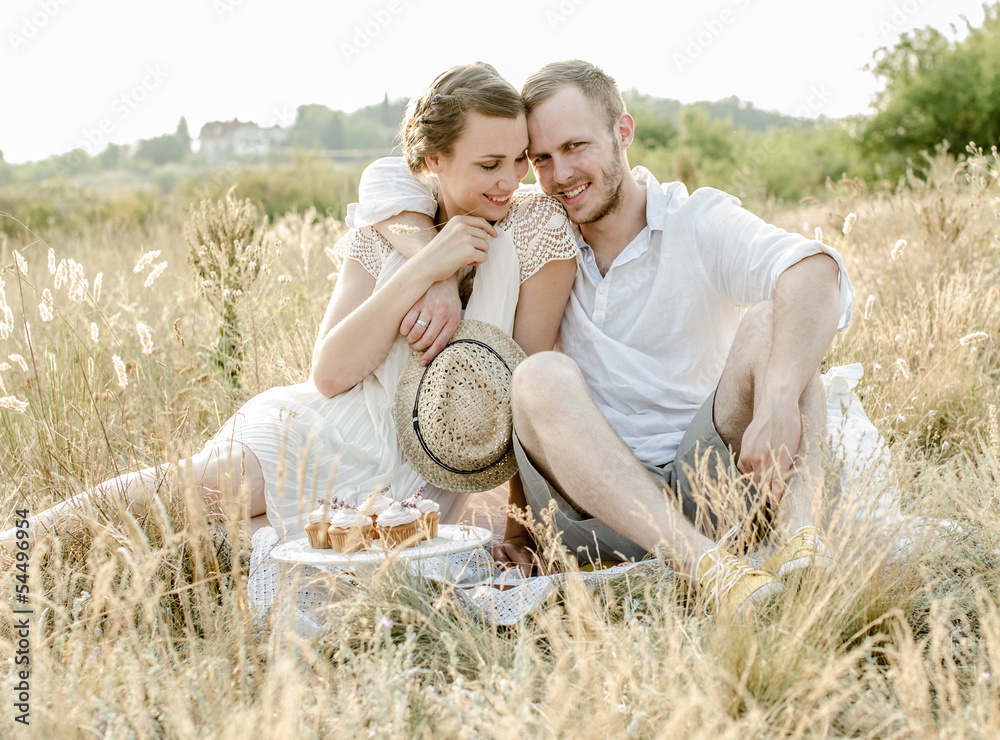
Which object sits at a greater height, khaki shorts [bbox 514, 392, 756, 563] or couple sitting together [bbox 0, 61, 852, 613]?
couple sitting together [bbox 0, 61, 852, 613]

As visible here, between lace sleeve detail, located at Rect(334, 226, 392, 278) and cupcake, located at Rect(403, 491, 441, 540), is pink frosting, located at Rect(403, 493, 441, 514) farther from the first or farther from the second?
lace sleeve detail, located at Rect(334, 226, 392, 278)

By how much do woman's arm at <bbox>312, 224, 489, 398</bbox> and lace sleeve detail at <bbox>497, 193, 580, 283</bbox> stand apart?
16cm

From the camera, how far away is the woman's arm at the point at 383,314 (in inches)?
110

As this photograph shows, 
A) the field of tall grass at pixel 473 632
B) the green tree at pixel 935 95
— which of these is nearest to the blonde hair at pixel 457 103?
the field of tall grass at pixel 473 632

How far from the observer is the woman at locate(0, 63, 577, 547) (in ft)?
9.00

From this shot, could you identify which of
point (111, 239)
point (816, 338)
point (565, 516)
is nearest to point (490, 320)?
point (565, 516)

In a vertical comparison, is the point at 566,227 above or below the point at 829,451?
above

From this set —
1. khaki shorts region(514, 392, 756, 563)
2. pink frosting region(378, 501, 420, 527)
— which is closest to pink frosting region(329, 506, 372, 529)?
pink frosting region(378, 501, 420, 527)

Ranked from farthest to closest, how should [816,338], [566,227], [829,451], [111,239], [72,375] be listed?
1. [111,239]
2. [72,375]
3. [566,227]
4. [816,338]
5. [829,451]

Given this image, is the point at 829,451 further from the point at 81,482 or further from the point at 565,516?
the point at 81,482

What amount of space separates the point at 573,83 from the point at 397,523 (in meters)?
1.65

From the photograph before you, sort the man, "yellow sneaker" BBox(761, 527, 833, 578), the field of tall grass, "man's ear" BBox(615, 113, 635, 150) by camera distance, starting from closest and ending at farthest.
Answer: the field of tall grass → "yellow sneaker" BBox(761, 527, 833, 578) → the man → "man's ear" BBox(615, 113, 635, 150)

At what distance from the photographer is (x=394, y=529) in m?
2.39

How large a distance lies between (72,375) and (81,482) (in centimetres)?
85
